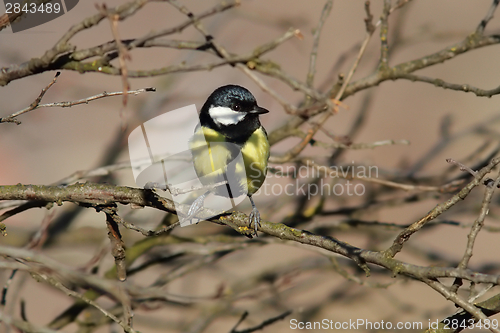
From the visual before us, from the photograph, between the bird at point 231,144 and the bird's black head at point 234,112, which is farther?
the bird's black head at point 234,112

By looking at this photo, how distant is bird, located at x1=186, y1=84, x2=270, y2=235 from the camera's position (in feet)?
8.34

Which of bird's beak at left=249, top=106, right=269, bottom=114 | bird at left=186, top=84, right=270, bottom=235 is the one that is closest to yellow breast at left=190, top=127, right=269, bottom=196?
bird at left=186, top=84, right=270, bottom=235

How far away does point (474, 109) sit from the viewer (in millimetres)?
3766

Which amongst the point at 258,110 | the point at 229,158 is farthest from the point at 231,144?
the point at 258,110

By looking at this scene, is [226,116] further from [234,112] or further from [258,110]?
[258,110]

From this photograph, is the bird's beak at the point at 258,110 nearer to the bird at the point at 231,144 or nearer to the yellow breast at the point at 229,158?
the bird at the point at 231,144

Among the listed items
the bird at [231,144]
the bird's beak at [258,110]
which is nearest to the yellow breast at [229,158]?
the bird at [231,144]

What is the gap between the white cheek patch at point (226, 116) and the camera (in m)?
2.72

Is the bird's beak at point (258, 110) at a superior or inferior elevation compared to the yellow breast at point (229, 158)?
superior

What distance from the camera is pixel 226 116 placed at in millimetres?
2725

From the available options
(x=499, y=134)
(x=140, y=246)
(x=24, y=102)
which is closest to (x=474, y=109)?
(x=499, y=134)

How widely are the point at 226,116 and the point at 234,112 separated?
0.05 metres

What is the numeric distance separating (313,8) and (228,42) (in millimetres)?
866

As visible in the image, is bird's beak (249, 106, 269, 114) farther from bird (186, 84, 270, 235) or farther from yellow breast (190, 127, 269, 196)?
yellow breast (190, 127, 269, 196)
